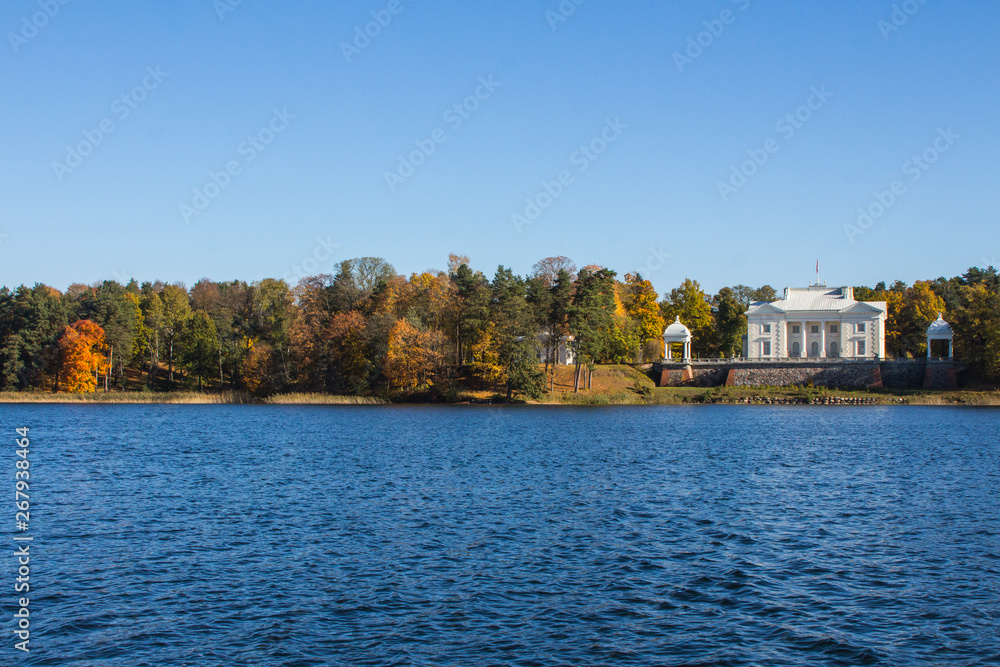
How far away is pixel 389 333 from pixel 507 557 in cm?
7046

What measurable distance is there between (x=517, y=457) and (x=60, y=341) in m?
76.3

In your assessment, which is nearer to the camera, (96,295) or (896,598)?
(896,598)

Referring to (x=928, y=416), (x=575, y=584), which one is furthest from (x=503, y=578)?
(x=928, y=416)

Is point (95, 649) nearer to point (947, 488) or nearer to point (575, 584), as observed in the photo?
point (575, 584)

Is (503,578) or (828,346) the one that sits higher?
(828,346)

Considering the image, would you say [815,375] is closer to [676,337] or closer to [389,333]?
[676,337]

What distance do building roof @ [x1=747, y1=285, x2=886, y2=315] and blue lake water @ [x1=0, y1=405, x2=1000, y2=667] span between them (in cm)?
7361

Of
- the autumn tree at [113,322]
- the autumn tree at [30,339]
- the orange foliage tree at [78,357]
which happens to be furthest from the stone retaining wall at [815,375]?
the autumn tree at [30,339]

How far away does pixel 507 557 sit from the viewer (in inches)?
827

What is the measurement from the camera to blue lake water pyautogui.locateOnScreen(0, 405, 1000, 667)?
15070mm

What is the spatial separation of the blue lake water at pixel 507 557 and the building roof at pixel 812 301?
73612 mm

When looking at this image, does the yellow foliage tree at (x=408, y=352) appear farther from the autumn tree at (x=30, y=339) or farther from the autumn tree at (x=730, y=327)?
the autumn tree at (x=730, y=327)

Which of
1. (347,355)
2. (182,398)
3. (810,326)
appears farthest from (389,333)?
(810,326)

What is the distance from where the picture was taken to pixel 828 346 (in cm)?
11531
